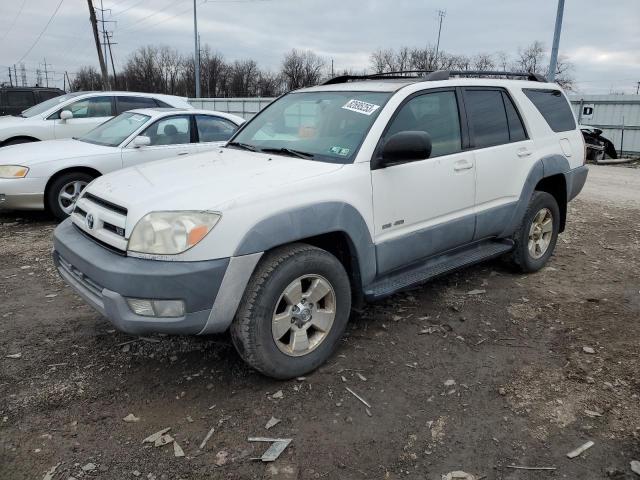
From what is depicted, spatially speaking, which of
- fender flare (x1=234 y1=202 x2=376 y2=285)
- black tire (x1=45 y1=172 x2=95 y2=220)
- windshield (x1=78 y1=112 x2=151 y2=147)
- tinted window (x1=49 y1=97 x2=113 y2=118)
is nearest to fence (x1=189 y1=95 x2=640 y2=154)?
tinted window (x1=49 y1=97 x2=113 y2=118)

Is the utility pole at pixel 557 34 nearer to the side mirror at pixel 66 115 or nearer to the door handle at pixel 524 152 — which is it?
the door handle at pixel 524 152

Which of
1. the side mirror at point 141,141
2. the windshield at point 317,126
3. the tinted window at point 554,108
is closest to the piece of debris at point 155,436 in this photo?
the windshield at point 317,126

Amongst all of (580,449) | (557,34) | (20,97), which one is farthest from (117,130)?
(557,34)

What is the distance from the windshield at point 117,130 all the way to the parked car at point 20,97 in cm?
1154

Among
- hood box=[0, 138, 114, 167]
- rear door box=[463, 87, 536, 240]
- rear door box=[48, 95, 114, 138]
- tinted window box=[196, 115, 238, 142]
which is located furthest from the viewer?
rear door box=[48, 95, 114, 138]

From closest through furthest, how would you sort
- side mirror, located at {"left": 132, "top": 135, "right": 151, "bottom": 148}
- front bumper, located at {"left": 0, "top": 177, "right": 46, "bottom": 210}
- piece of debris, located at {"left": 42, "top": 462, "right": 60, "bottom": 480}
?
piece of debris, located at {"left": 42, "top": 462, "right": 60, "bottom": 480} < front bumper, located at {"left": 0, "top": 177, "right": 46, "bottom": 210} < side mirror, located at {"left": 132, "top": 135, "right": 151, "bottom": 148}

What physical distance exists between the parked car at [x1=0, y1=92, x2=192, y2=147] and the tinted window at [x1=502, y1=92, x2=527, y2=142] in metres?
6.84

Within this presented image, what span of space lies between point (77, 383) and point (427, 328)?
244cm

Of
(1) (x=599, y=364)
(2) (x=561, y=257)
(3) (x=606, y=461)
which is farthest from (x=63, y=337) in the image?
(2) (x=561, y=257)

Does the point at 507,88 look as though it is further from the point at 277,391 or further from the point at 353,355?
the point at 277,391

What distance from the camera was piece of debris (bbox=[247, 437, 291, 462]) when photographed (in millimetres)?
2562

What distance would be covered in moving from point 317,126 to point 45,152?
4.75m

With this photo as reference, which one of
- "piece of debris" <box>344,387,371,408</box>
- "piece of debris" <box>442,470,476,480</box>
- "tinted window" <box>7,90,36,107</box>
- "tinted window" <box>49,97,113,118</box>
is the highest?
"tinted window" <box>7,90,36,107</box>

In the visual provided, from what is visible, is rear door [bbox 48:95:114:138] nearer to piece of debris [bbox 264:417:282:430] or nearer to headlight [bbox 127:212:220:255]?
headlight [bbox 127:212:220:255]
